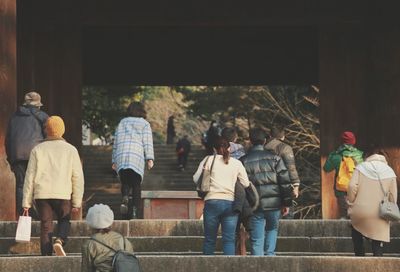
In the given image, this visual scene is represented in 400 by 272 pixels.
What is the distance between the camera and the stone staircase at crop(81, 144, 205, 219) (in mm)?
49938

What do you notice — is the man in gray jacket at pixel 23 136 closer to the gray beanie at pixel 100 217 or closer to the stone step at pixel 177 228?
the stone step at pixel 177 228

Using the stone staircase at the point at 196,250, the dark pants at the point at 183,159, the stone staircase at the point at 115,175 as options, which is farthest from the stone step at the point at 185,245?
the dark pants at the point at 183,159

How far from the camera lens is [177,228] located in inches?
741

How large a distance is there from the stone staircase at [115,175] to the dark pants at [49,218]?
30.7 m

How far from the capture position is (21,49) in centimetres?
3012

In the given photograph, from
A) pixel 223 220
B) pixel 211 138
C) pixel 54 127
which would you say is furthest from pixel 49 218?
pixel 211 138

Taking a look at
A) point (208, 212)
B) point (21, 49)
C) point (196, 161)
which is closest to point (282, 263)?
point (208, 212)

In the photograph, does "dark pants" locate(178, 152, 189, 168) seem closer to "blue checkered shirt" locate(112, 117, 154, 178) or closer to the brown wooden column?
the brown wooden column

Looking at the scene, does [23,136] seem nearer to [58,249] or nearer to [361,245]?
[58,249]

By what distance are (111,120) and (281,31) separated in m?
16.4

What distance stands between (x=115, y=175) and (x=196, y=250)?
3459cm

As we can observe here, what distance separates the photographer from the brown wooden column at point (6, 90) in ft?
71.3

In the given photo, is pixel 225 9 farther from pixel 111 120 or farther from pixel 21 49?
pixel 111 120

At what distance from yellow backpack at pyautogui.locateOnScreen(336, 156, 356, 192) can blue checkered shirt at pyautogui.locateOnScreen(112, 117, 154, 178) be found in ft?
8.06
